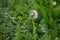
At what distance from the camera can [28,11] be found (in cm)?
268

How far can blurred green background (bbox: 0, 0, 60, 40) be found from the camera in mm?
2234

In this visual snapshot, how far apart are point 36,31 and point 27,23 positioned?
13 centimetres

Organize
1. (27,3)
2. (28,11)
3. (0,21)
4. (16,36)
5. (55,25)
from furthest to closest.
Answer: (27,3) → (28,11) → (55,25) → (0,21) → (16,36)

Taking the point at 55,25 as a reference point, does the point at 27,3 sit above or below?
above

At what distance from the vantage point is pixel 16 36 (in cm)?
217

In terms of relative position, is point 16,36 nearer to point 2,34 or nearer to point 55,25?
point 2,34

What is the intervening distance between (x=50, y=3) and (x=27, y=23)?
41 centimetres

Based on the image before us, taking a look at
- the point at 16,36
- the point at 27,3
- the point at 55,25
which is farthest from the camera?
the point at 27,3

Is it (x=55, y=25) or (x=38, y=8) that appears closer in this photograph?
(x=55, y=25)

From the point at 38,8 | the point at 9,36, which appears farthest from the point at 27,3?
the point at 9,36

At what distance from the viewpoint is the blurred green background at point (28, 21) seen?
7.33ft

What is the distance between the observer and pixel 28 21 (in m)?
2.43

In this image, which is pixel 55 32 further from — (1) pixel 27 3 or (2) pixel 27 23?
(1) pixel 27 3

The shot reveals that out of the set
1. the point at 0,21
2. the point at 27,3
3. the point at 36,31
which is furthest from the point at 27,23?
the point at 27,3
